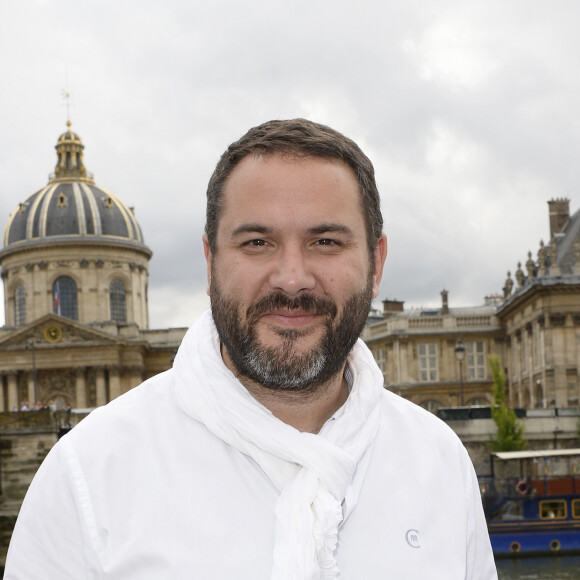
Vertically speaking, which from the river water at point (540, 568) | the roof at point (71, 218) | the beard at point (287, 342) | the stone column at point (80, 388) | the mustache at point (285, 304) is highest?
the roof at point (71, 218)

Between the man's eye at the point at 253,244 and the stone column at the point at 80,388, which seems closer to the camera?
the man's eye at the point at 253,244

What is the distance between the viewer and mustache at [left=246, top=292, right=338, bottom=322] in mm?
2861

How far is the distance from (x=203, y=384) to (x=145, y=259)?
3014 inches

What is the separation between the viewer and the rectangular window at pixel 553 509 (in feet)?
101

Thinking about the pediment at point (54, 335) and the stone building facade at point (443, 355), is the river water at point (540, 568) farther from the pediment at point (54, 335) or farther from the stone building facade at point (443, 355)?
the pediment at point (54, 335)

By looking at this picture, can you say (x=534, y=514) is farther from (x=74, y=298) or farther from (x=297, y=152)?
(x=74, y=298)

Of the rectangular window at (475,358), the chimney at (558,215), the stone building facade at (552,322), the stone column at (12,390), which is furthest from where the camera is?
the stone column at (12,390)

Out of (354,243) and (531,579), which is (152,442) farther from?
(531,579)

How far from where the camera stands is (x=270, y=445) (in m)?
2.74

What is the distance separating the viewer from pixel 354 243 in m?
2.96

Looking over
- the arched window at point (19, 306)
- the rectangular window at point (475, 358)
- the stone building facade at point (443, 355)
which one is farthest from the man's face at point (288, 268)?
the arched window at point (19, 306)

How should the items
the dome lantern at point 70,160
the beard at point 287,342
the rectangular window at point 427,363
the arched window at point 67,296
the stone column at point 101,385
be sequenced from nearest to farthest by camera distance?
the beard at point 287,342 → the rectangular window at point 427,363 → the stone column at point 101,385 → the arched window at point 67,296 → the dome lantern at point 70,160

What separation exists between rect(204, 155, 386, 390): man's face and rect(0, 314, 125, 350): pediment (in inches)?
2548

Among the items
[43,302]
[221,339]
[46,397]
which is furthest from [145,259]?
[221,339]
